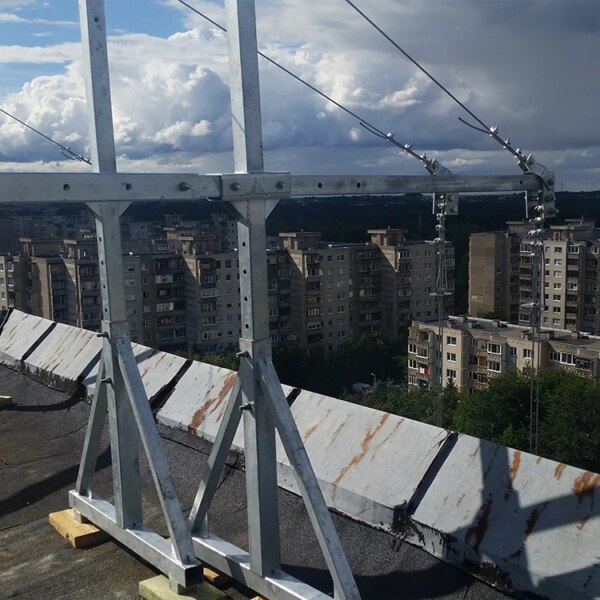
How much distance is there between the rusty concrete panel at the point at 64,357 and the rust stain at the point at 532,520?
3.30m

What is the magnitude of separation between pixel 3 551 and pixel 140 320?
28.2m

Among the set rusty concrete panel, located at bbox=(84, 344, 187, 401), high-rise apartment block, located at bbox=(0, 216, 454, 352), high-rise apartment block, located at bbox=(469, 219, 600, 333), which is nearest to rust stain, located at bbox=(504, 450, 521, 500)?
rusty concrete panel, located at bbox=(84, 344, 187, 401)

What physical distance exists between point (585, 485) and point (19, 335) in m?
4.78

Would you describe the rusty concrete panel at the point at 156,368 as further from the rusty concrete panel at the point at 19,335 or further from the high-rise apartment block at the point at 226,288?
the high-rise apartment block at the point at 226,288

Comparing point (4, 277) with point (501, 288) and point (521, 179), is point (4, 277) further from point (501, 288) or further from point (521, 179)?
point (521, 179)

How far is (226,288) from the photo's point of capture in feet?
107

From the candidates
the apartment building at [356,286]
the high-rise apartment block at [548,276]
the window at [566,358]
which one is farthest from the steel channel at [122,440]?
the high-rise apartment block at [548,276]

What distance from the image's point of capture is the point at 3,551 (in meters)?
3.31

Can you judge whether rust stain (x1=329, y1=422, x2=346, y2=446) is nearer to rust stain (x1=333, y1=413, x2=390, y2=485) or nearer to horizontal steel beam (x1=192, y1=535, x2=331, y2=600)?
rust stain (x1=333, y1=413, x2=390, y2=485)

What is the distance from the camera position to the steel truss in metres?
2.61

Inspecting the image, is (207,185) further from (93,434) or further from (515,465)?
(515,465)

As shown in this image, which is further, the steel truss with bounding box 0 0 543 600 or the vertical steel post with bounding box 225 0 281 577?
the vertical steel post with bounding box 225 0 281 577

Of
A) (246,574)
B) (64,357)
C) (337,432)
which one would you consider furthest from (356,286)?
(246,574)

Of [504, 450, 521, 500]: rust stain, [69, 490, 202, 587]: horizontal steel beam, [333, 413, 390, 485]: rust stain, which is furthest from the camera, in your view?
[333, 413, 390, 485]: rust stain
